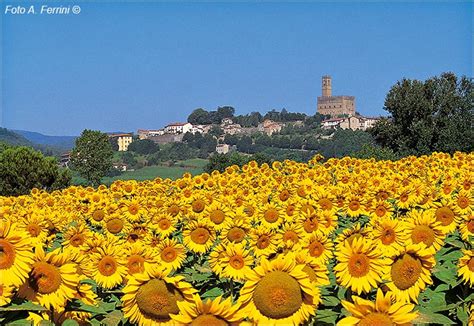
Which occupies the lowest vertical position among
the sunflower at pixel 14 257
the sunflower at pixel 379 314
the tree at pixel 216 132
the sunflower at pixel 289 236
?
the sunflower at pixel 289 236

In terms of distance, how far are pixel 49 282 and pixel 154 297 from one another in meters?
0.73

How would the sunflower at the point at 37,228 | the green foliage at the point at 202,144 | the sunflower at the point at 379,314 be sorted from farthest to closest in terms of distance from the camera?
the green foliage at the point at 202,144 → the sunflower at the point at 37,228 → the sunflower at the point at 379,314

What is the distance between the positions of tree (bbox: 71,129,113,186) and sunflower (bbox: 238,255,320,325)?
8129cm

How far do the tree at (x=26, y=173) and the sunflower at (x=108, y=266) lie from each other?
143ft

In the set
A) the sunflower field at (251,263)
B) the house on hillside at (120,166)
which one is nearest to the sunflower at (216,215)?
the sunflower field at (251,263)

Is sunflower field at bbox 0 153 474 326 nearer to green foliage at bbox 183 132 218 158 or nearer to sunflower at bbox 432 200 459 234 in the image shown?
sunflower at bbox 432 200 459 234

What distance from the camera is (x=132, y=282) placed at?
12.6 ft

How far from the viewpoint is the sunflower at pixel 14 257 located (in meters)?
3.89

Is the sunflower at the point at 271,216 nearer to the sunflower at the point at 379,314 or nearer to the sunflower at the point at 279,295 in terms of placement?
the sunflower at the point at 279,295

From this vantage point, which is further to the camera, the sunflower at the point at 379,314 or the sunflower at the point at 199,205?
the sunflower at the point at 199,205

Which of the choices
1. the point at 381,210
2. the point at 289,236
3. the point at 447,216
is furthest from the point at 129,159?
the point at 289,236

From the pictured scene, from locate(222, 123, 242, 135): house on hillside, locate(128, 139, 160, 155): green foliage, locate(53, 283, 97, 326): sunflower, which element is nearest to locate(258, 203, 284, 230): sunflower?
locate(53, 283, 97, 326): sunflower

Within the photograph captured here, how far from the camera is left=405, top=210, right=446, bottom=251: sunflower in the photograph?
→ 623cm

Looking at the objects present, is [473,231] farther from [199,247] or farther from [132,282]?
[132,282]
